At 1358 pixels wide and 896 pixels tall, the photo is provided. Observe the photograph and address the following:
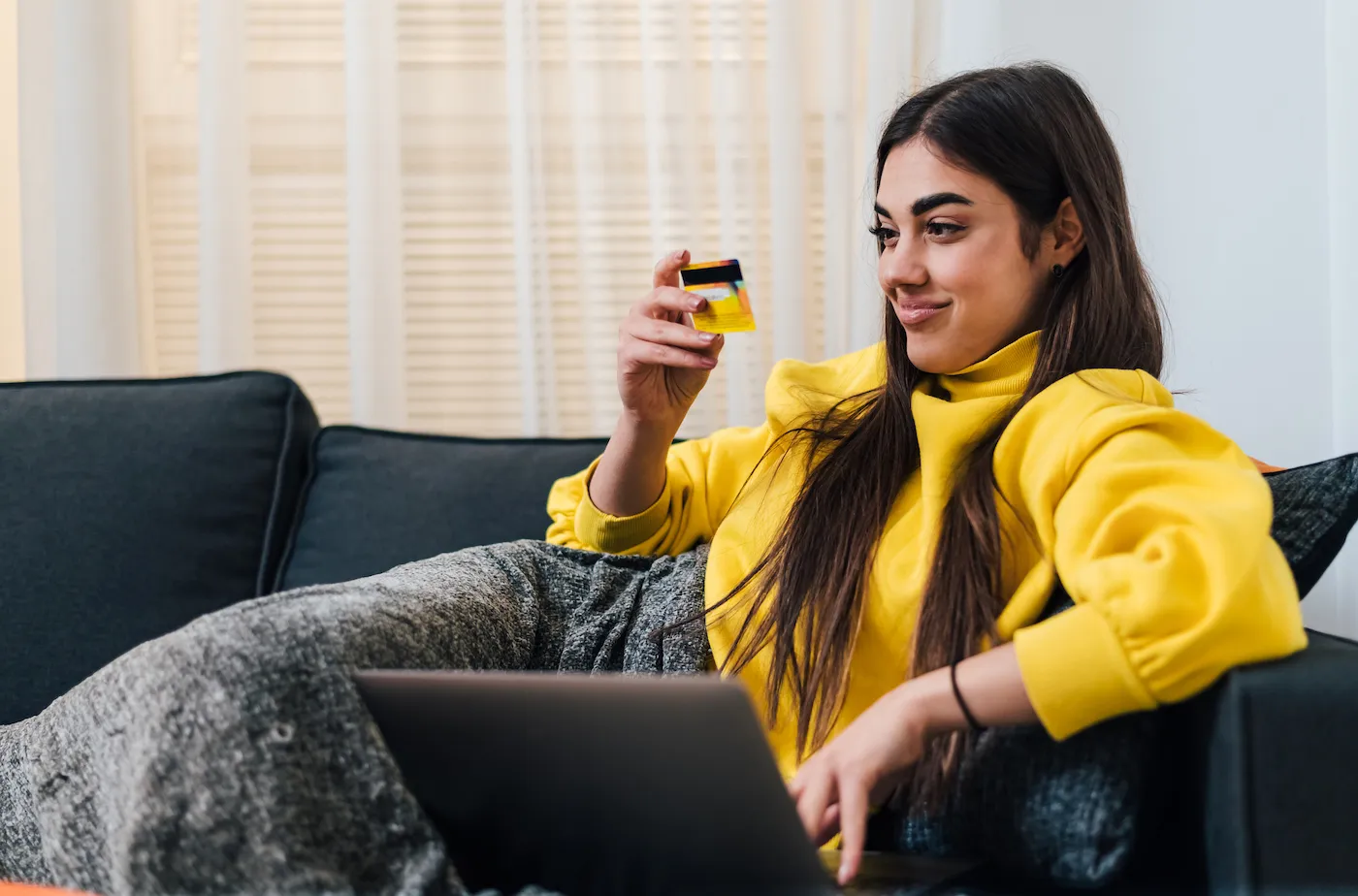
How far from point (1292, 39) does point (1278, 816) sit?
3.95 feet

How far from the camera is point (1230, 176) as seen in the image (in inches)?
64.7

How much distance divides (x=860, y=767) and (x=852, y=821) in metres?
0.04

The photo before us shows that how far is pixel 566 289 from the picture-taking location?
1948 millimetres

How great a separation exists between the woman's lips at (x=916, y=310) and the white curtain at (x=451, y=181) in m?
0.73

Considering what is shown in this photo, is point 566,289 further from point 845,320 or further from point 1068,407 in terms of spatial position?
point 1068,407

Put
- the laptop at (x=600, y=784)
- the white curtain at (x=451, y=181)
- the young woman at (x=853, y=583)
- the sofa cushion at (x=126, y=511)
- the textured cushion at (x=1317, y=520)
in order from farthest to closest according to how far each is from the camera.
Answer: the white curtain at (x=451, y=181)
the sofa cushion at (x=126, y=511)
the textured cushion at (x=1317, y=520)
the young woman at (x=853, y=583)
the laptop at (x=600, y=784)

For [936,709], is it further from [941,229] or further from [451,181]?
[451,181]

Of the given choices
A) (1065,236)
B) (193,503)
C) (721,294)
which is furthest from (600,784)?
(193,503)

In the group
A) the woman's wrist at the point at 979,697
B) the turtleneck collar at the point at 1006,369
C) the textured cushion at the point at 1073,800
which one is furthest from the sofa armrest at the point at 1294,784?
the turtleneck collar at the point at 1006,369

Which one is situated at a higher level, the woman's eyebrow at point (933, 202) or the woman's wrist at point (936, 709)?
the woman's eyebrow at point (933, 202)

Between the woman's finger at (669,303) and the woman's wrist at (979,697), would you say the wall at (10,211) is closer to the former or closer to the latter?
the woman's finger at (669,303)

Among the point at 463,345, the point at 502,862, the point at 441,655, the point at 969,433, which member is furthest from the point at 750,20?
the point at 502,862

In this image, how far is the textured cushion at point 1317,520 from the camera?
3.06 feet

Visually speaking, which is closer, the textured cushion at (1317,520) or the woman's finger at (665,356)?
the textured cushion at (1317,520)
